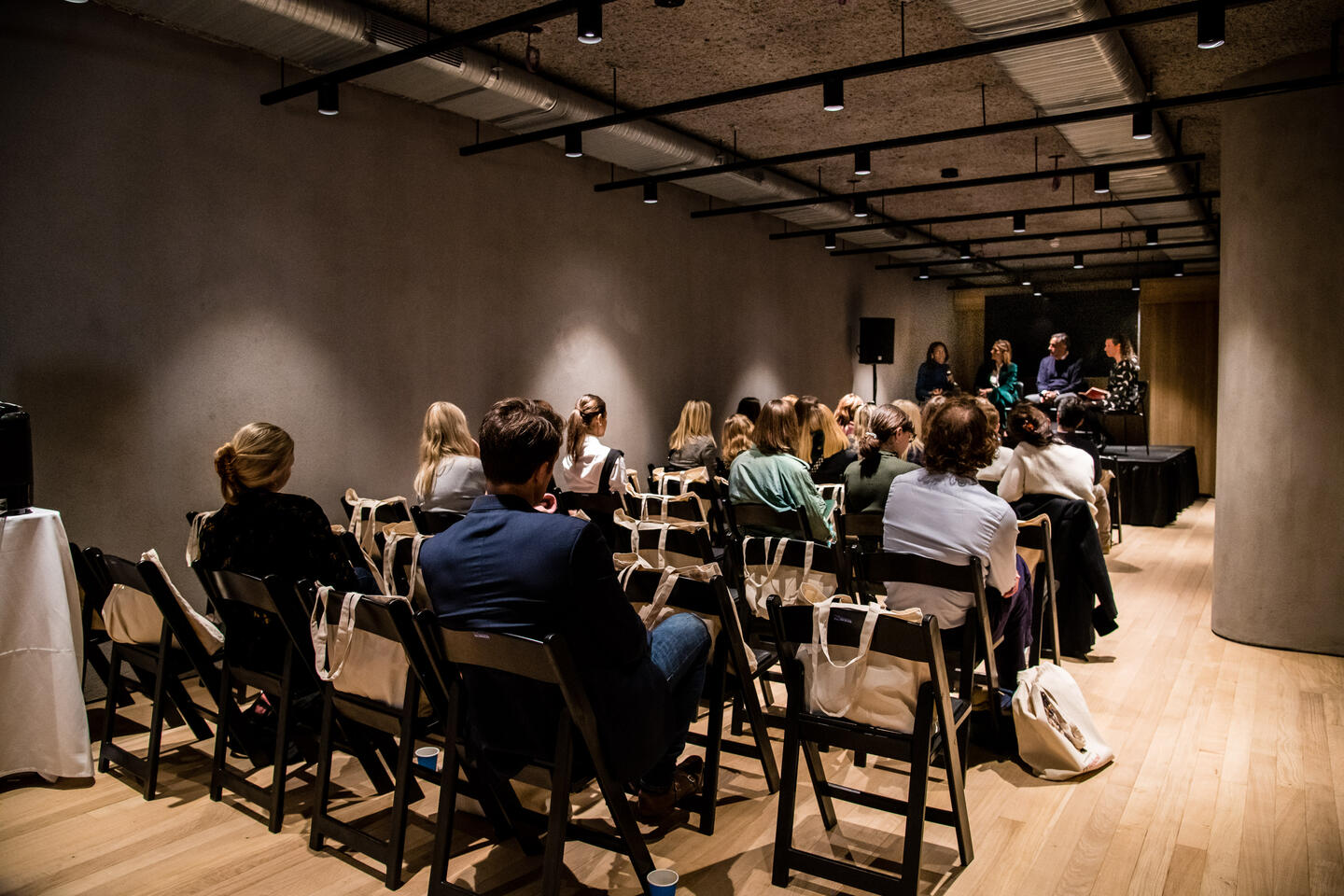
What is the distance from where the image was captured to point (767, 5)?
16.6ft

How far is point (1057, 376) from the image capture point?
1212 cm

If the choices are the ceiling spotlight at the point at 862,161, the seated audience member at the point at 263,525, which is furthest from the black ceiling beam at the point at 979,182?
the seated audience member at the point at 263,525

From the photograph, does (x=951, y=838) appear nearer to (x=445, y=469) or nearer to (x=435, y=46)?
(x=445, y=469)

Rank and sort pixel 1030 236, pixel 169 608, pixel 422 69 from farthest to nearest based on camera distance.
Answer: pixel 1030 236, pixel 422 69, pixel 169 608

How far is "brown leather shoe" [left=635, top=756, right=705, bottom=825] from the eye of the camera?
295 cm

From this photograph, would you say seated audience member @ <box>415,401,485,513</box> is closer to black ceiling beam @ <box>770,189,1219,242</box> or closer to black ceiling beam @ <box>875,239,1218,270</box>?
black ceiling beam @ <box>770,189,1219,242</box>

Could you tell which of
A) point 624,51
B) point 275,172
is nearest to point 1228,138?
point 624,51

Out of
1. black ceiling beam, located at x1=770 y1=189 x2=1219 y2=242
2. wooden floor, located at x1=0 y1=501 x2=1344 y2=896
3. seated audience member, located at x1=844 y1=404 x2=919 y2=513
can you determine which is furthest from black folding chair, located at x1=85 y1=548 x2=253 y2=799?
black ceiling beam, located at x1=770 y1=189 x2=1219 y2=242

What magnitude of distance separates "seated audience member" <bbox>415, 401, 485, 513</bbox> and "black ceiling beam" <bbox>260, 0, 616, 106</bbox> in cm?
168

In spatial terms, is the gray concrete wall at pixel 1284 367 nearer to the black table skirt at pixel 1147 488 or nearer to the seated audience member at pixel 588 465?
the seated audience member at pixel 588 465

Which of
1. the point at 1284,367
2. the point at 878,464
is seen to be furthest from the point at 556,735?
the point at 1284,367

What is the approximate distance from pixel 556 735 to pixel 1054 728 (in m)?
1.97

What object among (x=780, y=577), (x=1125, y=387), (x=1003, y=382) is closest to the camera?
(x=780, y=577)

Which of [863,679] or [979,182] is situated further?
[979,182]
